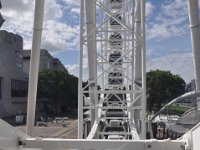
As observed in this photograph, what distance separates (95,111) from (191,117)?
518 cm

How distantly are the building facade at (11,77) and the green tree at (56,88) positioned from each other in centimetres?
586

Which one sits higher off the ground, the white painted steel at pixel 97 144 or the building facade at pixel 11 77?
the building facade at pixel 11 77

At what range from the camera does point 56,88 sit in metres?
83.1

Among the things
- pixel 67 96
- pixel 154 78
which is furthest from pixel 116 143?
pixel 67 96

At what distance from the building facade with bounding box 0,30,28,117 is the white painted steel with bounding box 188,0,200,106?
2487 inches

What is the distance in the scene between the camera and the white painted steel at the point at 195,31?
1293 cm

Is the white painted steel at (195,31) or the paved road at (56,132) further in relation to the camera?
the paved road at (56,132)

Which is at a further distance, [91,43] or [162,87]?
[162,87]

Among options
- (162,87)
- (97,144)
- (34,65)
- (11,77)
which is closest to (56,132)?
(162,87)

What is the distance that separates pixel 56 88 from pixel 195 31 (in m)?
71.4

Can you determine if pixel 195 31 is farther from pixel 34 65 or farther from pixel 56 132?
pixel 56 132

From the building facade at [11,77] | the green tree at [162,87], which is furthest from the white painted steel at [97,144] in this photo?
the building facade at [11,77]

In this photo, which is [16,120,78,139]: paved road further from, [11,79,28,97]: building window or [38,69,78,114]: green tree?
[38,69,78,114]: green tree

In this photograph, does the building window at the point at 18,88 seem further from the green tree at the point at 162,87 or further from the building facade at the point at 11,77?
the green tree at the point at 162,87
